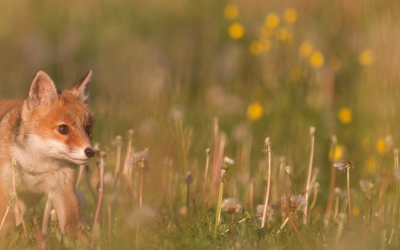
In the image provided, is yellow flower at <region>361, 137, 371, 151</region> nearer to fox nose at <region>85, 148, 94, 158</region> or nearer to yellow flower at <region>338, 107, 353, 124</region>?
yellow flower at <region>338, 107, 353, 124</region>

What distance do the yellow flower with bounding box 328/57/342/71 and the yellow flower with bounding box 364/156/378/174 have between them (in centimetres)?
208

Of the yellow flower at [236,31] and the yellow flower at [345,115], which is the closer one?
the yellow flower at [345,115]

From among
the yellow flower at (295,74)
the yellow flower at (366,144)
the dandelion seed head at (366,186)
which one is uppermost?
the yellow flower at (295,74)

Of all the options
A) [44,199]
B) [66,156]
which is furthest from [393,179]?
[44,199]

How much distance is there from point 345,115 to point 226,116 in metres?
1.49

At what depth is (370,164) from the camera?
5.33 meters

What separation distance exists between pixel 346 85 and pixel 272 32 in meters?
1.35

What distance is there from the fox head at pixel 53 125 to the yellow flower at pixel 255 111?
103 inches

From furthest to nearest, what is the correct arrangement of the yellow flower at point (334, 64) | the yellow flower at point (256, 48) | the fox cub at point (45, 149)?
1. the yellow flower at point (334, 64)
2. the yellow flower at point (256, 48)
3. the fox cub at point (45, 149)

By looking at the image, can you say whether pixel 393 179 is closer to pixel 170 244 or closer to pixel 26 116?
pixel 170 244

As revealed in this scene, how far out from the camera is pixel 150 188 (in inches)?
159

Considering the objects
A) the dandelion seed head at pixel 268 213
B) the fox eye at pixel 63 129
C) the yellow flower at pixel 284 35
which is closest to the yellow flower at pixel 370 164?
the dandelion seed head at pixel 268 213

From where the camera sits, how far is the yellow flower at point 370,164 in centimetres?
505

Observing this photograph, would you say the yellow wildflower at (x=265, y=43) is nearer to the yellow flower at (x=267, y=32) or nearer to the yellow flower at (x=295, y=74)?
the yellow flower at (x=267, y=32)
